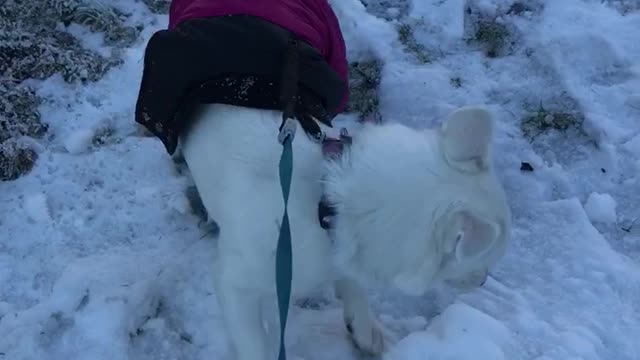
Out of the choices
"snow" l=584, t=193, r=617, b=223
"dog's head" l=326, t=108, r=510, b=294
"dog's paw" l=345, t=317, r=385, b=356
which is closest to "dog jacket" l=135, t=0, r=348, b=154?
"dog's head" l=326, t=108, r=510, b=294

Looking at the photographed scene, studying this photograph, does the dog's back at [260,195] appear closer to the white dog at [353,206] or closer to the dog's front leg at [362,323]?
the white dog at [353,206]

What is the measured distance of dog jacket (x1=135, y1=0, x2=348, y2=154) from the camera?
8.33 feet

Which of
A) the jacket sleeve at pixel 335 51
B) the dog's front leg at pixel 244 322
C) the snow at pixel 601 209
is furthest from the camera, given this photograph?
the snow at pixel 601 209

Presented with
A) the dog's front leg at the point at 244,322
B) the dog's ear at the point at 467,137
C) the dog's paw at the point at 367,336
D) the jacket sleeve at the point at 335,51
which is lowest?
the dog's paw at the point at 367,336

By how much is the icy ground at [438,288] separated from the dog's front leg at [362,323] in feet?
0.19

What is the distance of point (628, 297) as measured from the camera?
3.14 metres

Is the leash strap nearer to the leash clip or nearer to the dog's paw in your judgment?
the leash clip

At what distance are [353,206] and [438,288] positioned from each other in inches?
42.0

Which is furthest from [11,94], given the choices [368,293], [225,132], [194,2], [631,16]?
[631,16]

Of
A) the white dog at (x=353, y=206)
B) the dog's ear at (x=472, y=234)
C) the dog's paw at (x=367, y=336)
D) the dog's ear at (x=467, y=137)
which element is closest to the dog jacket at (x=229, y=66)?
the white dog at (x=353, y=206)

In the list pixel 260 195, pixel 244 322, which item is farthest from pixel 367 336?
pixel 260 195

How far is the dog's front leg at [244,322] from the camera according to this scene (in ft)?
8.28

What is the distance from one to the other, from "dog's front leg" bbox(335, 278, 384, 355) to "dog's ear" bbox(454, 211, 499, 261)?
81cm

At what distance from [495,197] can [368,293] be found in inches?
36.2
